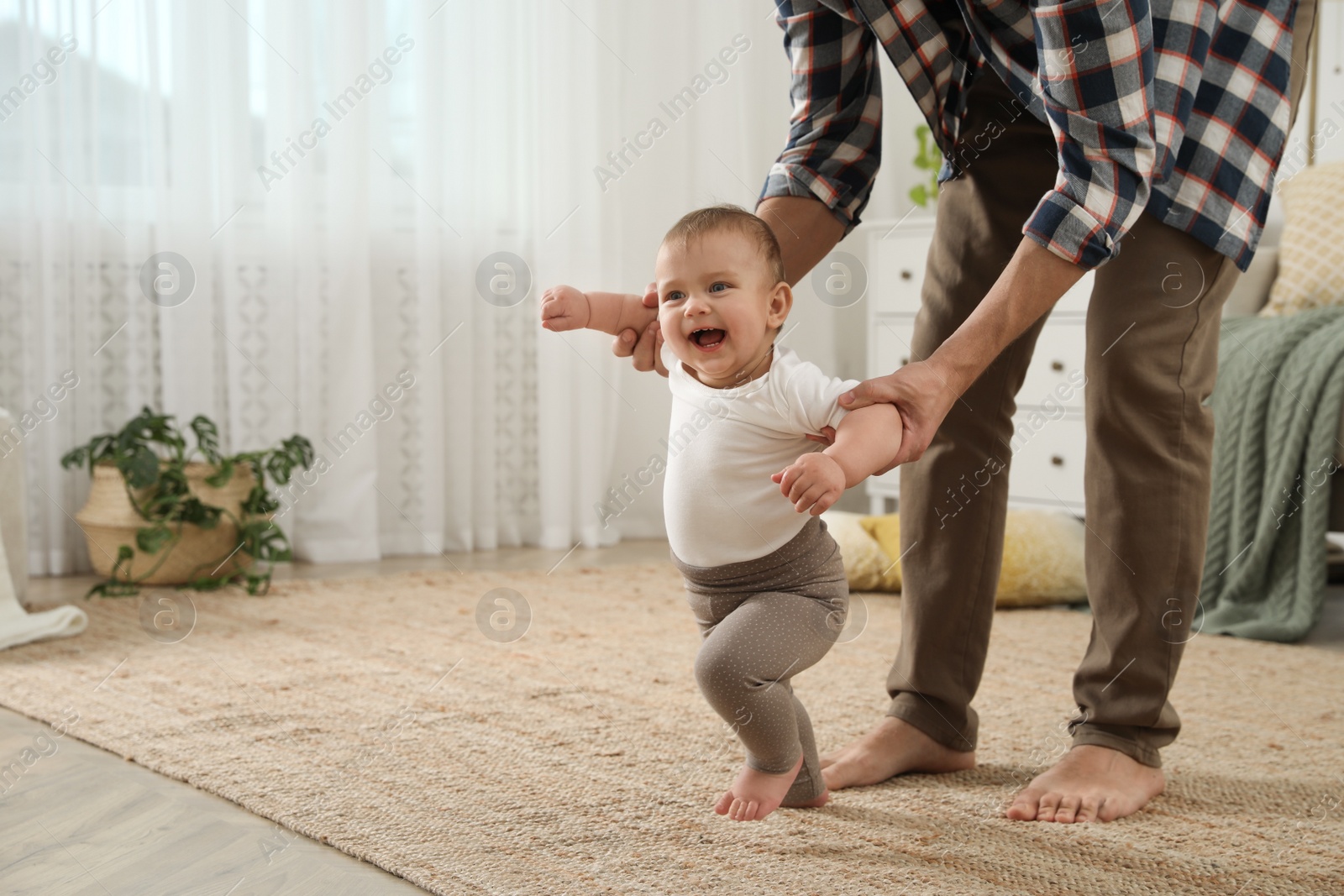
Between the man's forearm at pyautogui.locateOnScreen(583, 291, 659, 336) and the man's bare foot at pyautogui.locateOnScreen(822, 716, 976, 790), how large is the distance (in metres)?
0.46

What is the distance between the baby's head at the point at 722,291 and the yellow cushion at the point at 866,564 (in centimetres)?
137

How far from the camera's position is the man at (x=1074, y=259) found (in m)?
0.98

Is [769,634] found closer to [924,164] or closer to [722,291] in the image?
[722,291]

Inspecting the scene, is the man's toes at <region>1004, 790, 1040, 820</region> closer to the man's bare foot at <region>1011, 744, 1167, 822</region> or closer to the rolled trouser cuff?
the man's bare foot at <region>1011, 744, 1167, 822</region>

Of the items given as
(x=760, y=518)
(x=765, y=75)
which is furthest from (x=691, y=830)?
(x=765, y=75)

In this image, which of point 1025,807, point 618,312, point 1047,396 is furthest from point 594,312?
point 1047,396

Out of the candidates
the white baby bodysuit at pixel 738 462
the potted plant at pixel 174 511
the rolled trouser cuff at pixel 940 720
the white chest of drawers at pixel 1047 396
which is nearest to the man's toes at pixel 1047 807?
the rolled trouser cuff at pixel 940 720

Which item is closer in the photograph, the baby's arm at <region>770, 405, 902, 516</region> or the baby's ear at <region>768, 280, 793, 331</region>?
the baby's arm at <region>770, 405, 902, 516</region>

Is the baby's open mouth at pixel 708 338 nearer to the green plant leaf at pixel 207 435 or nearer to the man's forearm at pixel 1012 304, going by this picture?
the man's forearm at pixel 1012 304

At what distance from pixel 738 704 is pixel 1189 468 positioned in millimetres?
478

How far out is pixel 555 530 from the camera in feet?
10.1

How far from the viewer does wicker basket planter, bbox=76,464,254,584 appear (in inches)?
95.3

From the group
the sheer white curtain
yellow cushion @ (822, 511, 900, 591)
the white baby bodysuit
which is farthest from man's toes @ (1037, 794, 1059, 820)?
the sheer white curtain

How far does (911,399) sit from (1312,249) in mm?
1927
